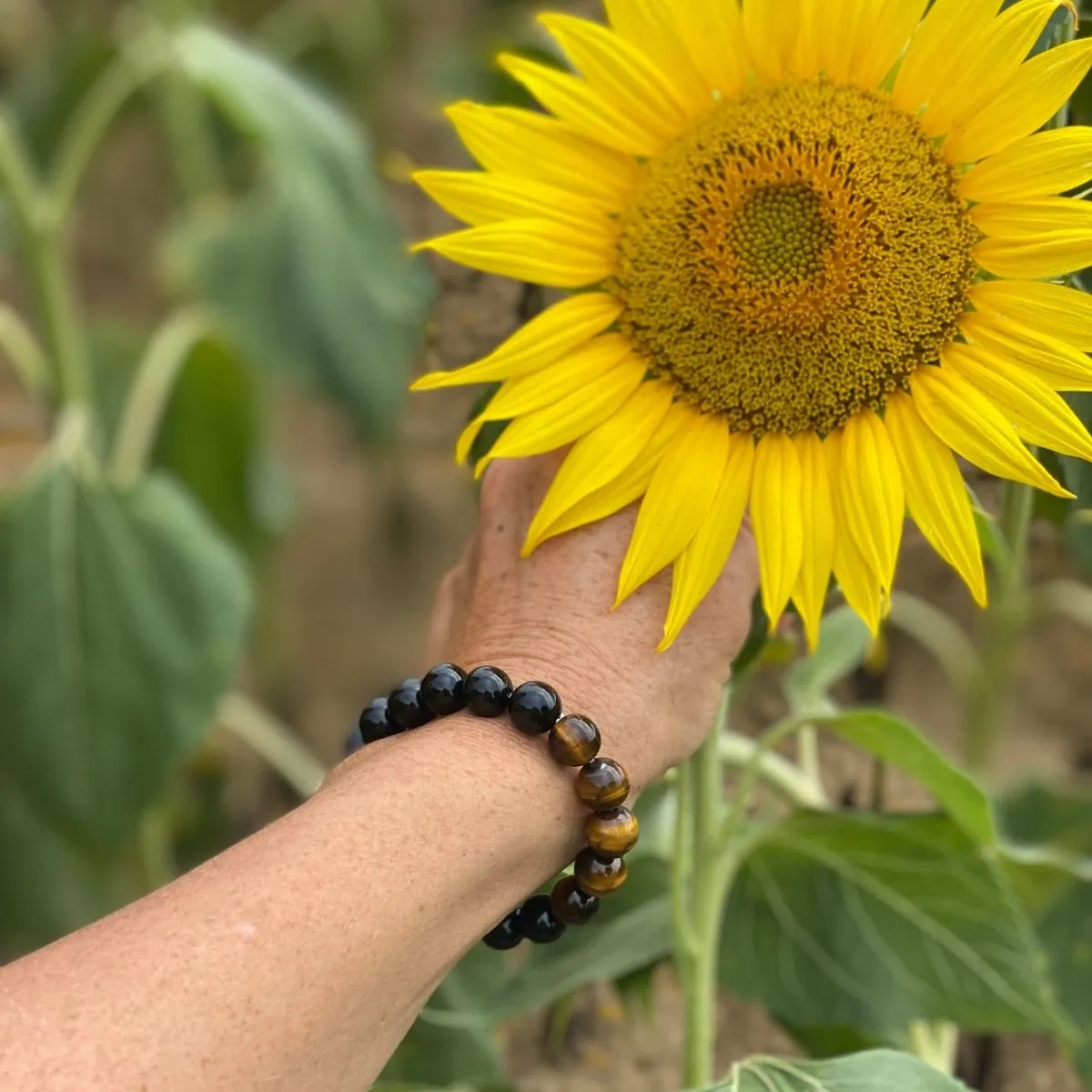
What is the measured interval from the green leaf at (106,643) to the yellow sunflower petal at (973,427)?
653 millimetres

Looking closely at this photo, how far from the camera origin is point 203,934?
44 centimetres

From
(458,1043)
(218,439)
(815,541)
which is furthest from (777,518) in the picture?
(218,439)

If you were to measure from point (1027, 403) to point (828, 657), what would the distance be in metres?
0.31

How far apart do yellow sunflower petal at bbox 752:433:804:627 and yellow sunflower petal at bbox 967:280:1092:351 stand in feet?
0.31

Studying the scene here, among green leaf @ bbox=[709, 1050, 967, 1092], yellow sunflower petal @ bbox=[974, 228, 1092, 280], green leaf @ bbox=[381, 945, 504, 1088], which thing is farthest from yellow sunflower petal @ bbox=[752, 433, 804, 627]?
green leaf @ bbox=[381, 945, 504, 1088]

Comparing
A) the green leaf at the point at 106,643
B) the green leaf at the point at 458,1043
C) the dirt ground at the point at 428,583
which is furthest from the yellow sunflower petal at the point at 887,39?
the green leaf at the point at 106,643

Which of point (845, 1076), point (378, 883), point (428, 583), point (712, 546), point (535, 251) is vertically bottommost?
point (428, 583)

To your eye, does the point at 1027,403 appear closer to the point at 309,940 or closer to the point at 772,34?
the point at 772,34

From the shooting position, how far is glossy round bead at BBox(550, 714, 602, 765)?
53 centimetres

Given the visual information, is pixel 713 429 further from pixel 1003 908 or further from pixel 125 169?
pixel 125 169

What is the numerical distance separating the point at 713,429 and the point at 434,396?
7.03 ft

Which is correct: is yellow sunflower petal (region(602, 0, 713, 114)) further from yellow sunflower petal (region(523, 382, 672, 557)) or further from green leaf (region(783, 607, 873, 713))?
green leaf (region(783, 607, 873, 713))

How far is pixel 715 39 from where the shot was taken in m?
0.55

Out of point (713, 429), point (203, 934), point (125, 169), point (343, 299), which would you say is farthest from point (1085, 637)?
point (125, 169)
